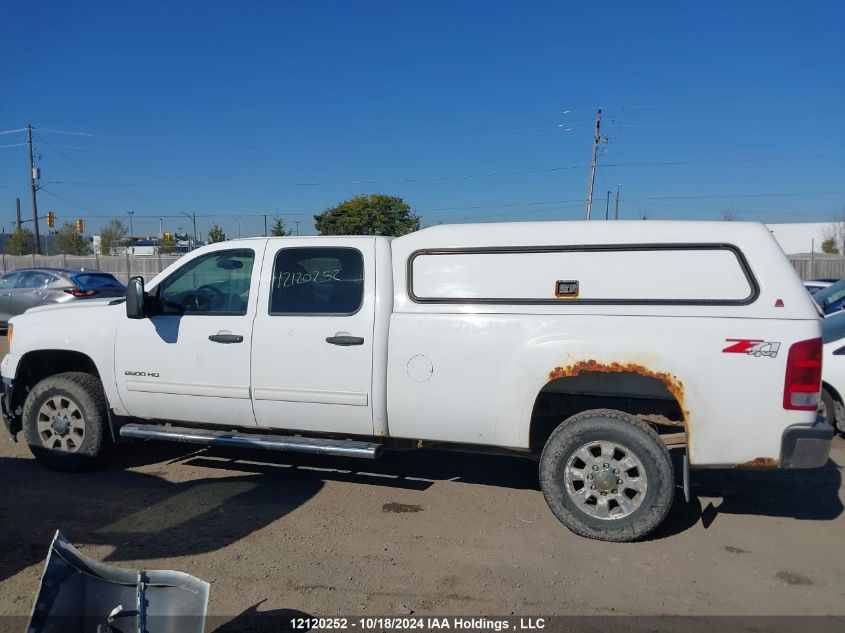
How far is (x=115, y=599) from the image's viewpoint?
3.11m

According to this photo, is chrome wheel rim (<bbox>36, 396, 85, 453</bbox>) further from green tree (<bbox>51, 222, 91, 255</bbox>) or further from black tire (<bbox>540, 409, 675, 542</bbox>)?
green tree (<bbox>51, 222, 91, 255</bbox>)

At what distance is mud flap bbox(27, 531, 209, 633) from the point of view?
117 inches

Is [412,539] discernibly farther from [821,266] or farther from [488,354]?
[821,266]

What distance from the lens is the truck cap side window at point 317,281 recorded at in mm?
5125

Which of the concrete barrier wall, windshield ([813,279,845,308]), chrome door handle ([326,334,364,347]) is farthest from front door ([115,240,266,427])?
the concrete barrier wall

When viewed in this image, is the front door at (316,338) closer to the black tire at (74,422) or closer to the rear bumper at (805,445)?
the black tire at (74,422)

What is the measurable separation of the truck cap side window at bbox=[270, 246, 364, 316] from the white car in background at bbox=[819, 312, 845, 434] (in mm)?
4970

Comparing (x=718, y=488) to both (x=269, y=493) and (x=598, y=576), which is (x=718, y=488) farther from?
(x=269, y=493)

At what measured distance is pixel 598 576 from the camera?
410 cm

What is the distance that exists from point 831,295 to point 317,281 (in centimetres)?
894

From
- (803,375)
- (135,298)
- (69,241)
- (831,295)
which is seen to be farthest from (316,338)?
(69,241)

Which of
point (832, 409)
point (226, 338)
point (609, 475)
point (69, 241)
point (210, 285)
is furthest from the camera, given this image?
point (69, 241)

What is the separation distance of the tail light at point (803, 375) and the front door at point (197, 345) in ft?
12.3

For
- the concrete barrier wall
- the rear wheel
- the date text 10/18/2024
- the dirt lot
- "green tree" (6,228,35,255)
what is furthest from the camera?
"green tree" (6,228,35,255)
